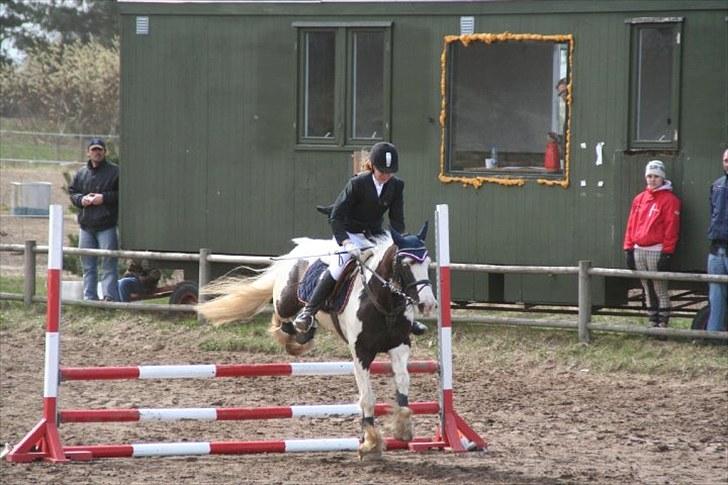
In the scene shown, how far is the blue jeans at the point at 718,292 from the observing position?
14000 millimetres

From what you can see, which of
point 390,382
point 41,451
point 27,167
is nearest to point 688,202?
point 390,382

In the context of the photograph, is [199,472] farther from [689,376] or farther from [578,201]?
[578,201]

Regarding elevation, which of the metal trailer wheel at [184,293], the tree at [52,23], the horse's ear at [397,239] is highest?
the tree at [52,23]

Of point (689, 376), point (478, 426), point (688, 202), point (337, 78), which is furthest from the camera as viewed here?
point (337, 78)

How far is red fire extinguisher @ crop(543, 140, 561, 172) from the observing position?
15.1 m

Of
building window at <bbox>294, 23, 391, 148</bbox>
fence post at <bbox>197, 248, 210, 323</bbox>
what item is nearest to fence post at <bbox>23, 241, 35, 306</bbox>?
fence post at <bbox>197, 248, 210, 323</bbox>

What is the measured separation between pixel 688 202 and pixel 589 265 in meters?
1.08

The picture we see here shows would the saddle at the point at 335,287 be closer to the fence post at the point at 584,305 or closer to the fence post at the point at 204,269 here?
the fence post at the point at 584,305

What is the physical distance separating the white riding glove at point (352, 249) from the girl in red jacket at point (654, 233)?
4.55 m

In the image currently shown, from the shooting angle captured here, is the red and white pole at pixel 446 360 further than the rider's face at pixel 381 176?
Yes

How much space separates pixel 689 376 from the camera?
44.3ft

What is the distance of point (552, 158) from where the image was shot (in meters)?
15.1

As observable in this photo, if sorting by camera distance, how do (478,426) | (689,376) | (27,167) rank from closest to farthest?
(478,426), (689,376), (27,167)

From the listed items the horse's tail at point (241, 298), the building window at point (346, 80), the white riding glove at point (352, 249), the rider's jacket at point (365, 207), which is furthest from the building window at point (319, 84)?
the white riding glove at point (352, 249)
